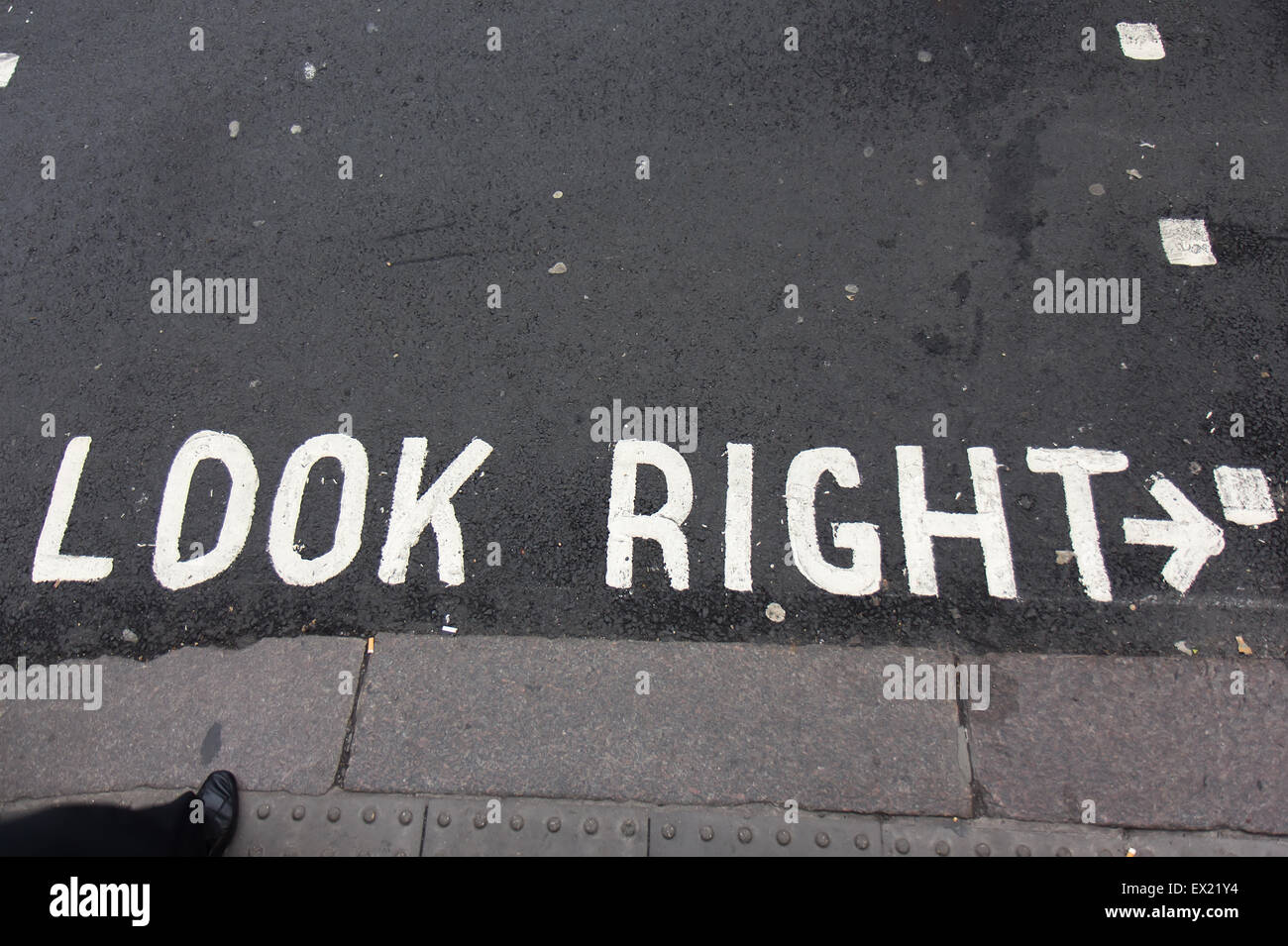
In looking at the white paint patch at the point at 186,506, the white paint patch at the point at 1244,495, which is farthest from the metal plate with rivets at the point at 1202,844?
the white paint patch at the point at 186,506

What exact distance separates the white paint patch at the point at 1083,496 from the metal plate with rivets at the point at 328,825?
2970 millimetres

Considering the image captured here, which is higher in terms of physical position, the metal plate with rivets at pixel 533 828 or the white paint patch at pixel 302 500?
the white paint patch at pixel 302 500

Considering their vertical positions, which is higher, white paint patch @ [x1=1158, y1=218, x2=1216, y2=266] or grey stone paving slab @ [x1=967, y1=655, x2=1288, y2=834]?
white paint patch @ [x1=1158, y1=218, x2=1216, y2=266]

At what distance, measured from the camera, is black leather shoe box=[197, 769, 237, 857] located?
3.16 metres

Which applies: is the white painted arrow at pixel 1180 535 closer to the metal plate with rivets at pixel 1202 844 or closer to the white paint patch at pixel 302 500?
the metal plate with rivets at pixel 1202 844

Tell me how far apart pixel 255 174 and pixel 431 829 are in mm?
4006

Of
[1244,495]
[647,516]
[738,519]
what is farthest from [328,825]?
[1244,495]

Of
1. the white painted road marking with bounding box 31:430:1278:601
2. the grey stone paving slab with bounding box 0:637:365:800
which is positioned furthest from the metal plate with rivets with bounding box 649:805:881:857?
the grey stone paving slab with bounding box 0:637:365:800

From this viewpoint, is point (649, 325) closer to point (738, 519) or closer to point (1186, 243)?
point (738, 519)

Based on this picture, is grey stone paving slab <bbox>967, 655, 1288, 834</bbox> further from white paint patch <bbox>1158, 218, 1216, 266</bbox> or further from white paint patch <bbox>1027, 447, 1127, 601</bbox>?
white paint patch <bbox>1158, 218, 1216, 266</bbox>

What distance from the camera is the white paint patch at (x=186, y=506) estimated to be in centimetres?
381

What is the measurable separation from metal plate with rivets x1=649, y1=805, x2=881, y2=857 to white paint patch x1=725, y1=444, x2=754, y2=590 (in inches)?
37.1

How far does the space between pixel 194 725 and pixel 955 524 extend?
341 cm
